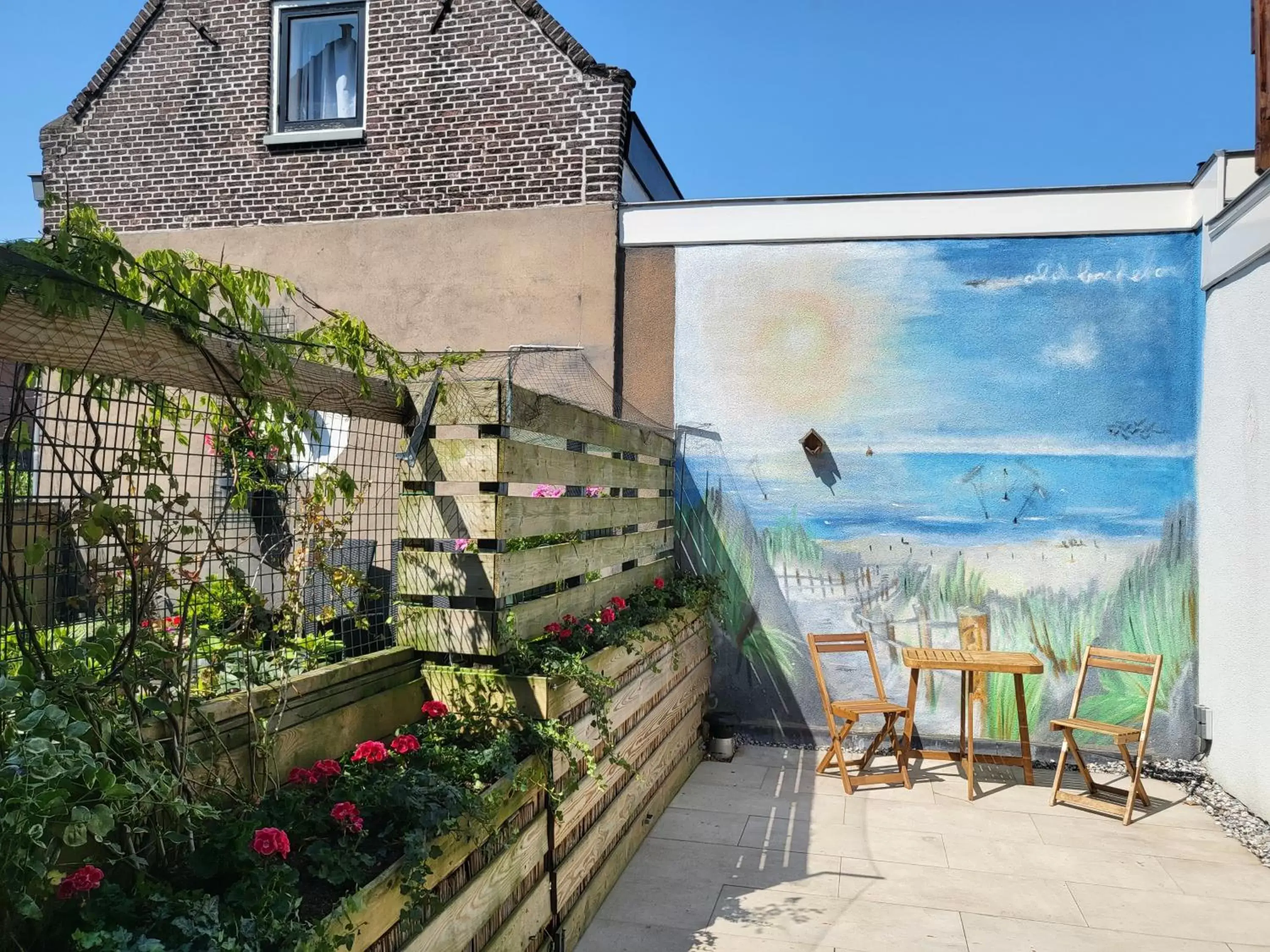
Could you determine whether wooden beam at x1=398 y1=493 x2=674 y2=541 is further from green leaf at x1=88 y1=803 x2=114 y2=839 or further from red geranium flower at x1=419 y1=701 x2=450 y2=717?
green leaf at x1=88 y1=803 x2=114 y2=839

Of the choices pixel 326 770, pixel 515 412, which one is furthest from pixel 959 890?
pixel 326 770

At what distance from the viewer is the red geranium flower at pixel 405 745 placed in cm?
279

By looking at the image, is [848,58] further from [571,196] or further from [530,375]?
[530,375]

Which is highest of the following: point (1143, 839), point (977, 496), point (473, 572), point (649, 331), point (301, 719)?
point (649, 331)

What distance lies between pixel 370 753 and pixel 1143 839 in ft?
13.8

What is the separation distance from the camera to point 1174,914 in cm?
400

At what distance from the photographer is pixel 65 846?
1785 millimetres

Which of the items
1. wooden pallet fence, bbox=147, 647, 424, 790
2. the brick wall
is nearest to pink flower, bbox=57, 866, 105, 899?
wooden pallet fence, bbox=147, 647, 424, 790

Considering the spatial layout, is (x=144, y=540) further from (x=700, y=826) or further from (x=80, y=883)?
(x=700, y=826)

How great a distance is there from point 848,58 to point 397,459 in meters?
8.48

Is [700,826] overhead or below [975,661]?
below

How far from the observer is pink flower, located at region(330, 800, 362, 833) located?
7.38 ft

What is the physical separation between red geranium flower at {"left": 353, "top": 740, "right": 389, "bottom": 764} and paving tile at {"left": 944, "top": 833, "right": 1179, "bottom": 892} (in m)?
3.03

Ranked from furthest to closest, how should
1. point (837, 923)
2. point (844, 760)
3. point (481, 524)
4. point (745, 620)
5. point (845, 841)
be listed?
1. point (745, 620)
2. point (844, 760)
3. point (845, 841)
4. point (837, 923)
5. point (481, 524)
